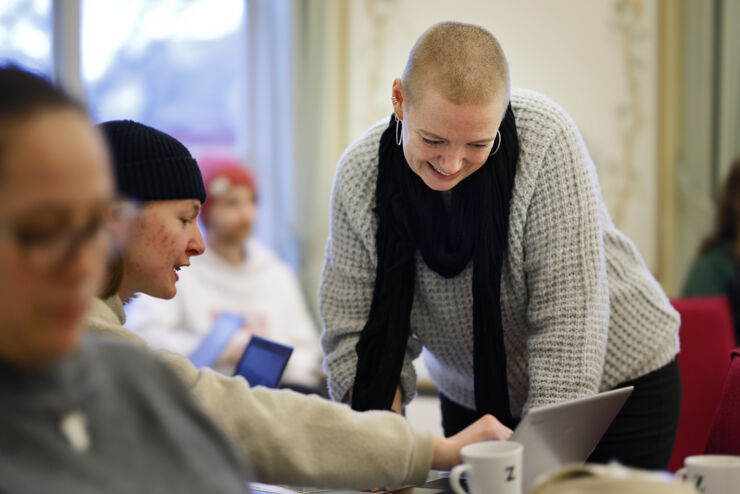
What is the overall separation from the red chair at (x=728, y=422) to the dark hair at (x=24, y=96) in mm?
1132

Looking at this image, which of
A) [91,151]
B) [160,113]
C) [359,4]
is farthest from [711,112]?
[91,151]

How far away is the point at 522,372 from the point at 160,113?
2.65 meters

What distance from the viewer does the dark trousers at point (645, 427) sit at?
66.1 inches

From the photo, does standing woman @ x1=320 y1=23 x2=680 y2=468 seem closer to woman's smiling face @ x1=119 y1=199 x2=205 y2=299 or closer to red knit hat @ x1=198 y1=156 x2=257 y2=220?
woman's smiling face @ x1=119 y1=199 x2=205 y2=299

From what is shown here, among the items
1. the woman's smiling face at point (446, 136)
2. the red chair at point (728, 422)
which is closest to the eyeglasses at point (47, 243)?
the woman's smiling face at point (446, 136)

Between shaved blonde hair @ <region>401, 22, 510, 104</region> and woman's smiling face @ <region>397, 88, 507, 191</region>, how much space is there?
15mm

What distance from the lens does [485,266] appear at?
1561mm

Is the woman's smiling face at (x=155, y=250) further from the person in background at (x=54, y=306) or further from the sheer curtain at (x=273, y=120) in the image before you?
the sheer curtain at (x=273, y=120)

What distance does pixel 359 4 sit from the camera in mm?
3805

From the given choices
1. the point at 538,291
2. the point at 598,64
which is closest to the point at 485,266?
the point at 538,291

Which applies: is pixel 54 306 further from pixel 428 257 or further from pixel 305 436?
pixel 428 257

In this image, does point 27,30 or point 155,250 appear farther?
point 27,30

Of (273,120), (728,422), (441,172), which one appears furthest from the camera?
(273,120)

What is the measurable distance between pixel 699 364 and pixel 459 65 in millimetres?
1177
